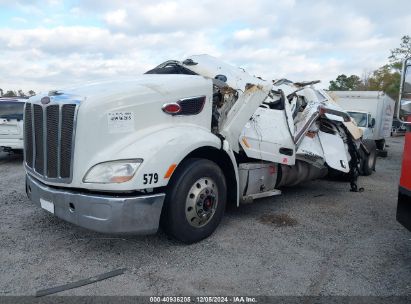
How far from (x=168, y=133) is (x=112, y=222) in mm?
1091

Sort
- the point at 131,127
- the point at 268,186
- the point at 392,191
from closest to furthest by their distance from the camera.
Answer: the point at 131,127
the point at 268,186
the point at 392,191

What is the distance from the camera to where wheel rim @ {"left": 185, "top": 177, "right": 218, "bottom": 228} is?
4129 millimetres

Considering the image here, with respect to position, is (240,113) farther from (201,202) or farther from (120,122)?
(120,122)

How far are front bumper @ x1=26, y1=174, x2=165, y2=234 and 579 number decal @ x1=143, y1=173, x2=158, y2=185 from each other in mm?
148

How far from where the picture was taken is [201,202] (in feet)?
13.8

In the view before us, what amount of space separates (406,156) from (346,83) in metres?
61.9

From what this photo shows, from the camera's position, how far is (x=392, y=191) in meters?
7.77

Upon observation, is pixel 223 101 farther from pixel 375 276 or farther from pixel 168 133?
pixel 375 276

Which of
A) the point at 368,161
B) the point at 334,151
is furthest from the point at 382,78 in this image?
the point at 334,151

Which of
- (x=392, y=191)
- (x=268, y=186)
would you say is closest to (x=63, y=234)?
(x=268, y=186)

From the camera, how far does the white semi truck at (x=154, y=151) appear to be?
365 cm

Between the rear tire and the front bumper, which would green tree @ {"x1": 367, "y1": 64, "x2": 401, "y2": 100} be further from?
the front bumper

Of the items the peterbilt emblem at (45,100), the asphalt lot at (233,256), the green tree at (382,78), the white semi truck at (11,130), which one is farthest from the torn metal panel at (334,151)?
the green tree at (382,78)

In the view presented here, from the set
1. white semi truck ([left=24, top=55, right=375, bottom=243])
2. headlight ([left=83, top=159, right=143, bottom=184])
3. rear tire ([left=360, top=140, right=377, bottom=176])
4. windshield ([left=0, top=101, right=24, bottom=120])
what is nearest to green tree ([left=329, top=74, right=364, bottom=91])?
rear tire ([left=360, top=140, right=377, bottom=176])
